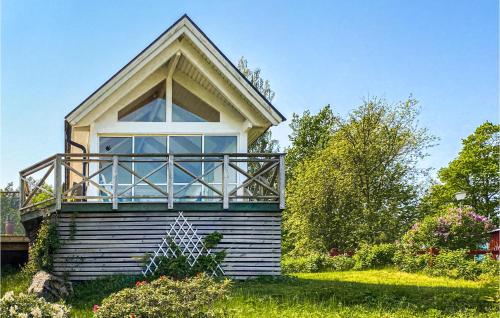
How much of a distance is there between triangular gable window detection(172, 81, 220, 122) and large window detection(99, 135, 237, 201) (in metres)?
0.48

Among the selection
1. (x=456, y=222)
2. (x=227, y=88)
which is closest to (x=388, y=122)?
(x=456, y=222)

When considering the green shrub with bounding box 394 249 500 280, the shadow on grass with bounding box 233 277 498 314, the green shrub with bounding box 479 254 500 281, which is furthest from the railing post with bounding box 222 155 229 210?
the green shrub with bounding box 479 254 500 281

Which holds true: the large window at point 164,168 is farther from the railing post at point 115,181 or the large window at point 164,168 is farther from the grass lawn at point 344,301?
the grass lawn at point 344,301

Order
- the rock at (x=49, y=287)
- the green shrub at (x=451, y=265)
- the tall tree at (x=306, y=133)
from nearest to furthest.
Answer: the rock at (x=49, y=287), the green shrub at (x=451, y=265), the tall tree at (x=306, y=133)

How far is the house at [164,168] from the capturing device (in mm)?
15188

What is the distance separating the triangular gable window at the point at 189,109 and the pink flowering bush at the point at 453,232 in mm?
8251

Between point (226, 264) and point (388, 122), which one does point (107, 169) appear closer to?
point (226, 264)

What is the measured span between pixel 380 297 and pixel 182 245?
193 inches

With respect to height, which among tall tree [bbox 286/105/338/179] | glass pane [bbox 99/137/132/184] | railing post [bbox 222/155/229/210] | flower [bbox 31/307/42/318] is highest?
tall tree [bbox 286/105/338/179]

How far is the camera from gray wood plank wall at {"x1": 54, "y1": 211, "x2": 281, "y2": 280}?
1511cm

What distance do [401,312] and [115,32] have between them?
29.6 ft

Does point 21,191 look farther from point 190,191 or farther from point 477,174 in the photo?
point 477,174

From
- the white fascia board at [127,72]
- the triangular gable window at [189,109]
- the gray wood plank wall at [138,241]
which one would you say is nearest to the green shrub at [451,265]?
the gray wood plank wall at [138,241]

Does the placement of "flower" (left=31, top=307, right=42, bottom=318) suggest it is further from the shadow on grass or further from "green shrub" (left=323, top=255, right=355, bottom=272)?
"green shrub" (left=323, top=255, right=355, bottom=272)
